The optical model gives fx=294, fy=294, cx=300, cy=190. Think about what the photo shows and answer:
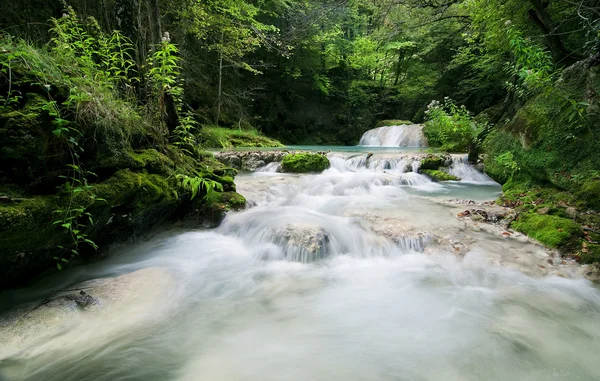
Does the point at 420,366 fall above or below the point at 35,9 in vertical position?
below

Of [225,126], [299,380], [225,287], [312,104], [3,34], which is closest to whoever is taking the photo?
[299,380]

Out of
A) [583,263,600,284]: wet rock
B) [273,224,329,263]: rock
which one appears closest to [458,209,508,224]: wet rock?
[583,263,600,284]: wet rock

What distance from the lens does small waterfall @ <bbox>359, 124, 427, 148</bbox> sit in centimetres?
1709

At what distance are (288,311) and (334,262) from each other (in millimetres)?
1205

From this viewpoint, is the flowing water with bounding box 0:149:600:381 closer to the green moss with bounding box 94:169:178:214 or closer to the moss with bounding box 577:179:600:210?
the green moss with bounding box 94:169:178:214

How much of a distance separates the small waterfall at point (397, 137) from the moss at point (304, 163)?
9.88 m

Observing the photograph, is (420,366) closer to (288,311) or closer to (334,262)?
(288,311)

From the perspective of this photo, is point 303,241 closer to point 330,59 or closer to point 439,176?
point 439,176

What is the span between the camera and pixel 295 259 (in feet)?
12.9

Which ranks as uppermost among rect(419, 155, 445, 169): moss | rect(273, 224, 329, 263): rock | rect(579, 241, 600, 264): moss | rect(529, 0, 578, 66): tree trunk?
rect(529, 0, 578, 66): tree trunk

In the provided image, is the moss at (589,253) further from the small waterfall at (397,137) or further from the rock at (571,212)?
the small waterfall at (397,137)

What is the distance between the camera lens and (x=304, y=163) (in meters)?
9.03

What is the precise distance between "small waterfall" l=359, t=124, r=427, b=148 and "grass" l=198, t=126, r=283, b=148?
7.47 m

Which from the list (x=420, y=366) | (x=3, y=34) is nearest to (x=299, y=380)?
(x=420, y=366)
